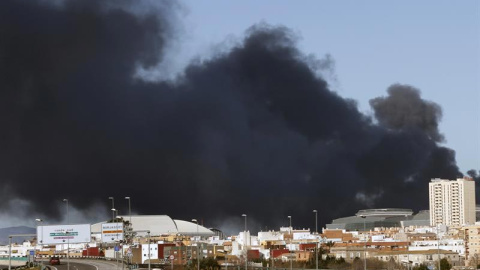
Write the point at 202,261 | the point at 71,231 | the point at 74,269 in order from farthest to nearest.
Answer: the point at 202,261, the point at 74,269, the point at 71,231

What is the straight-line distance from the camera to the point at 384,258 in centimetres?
17950

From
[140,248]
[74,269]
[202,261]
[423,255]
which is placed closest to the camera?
[74,269]

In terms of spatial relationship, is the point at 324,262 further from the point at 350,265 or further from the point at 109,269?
the point at 109,269

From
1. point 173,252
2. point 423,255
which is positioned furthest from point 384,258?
point 173,252

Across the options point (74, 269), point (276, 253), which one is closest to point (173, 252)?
point (276, 253)

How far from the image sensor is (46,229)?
125562mm

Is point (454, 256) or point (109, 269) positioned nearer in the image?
point (109, 269)

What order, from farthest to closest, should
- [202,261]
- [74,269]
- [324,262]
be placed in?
[324,262], [202,261], [74,269]

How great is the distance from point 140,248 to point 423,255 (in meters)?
53.5

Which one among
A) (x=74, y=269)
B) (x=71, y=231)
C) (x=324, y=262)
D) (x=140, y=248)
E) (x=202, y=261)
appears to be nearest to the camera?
(x=71, y=231)

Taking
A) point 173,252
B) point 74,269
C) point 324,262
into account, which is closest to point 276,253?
point 173,252

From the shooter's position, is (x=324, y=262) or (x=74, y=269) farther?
(x=324, y=262)

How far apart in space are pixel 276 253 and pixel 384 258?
26976 millimetres

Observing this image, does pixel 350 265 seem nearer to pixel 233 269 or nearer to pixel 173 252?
pixel 233 269
